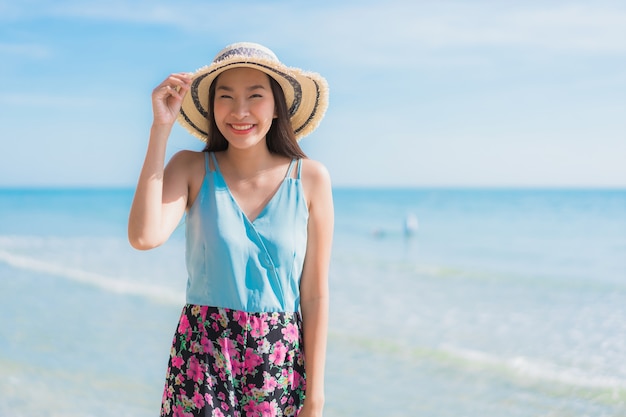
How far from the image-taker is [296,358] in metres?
2.26

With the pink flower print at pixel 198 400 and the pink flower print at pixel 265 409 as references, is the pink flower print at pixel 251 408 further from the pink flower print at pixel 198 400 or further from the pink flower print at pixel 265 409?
the pink flower print at pixel 198 400

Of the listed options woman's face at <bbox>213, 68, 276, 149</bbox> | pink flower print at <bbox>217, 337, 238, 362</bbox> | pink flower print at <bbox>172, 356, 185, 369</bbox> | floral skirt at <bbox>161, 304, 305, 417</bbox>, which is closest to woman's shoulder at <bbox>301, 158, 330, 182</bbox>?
woman's face at <bbox>213, 68, 276, 149</bbox>

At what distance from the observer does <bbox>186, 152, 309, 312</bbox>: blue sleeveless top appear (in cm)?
216

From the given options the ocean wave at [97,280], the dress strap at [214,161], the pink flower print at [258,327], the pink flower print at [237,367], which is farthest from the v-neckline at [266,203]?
the ocean wave at [97,280]

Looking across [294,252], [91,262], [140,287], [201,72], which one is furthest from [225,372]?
[91,262]

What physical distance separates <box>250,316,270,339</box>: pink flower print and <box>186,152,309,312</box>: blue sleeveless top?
29 mm

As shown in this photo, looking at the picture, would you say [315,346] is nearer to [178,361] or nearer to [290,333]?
[290,333]

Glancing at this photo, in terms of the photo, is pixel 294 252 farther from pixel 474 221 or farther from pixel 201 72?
pixel 474 221

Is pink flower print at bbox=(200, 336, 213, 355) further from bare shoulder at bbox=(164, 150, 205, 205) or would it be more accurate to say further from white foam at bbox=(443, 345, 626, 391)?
white foam at bbox=(443, 345, 626, 391)

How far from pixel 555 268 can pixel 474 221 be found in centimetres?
1415

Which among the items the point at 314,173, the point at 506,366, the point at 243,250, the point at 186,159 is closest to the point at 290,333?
the point at 243,250

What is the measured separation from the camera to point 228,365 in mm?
2146

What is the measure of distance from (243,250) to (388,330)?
639cm

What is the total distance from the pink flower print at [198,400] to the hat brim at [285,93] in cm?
89
